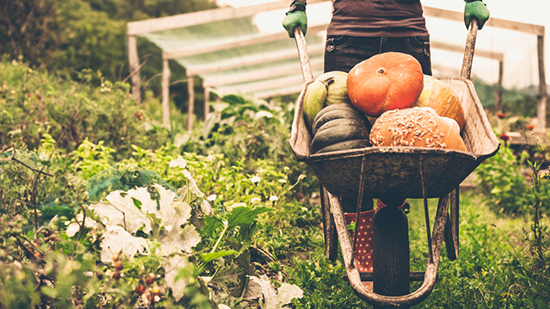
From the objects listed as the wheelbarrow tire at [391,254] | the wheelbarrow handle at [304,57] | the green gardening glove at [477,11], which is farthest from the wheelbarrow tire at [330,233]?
the green gardening glove at [477,11]

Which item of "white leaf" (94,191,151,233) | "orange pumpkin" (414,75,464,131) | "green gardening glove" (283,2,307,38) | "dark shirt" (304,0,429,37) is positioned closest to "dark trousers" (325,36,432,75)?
"dark shirt" (304,0,429,37)

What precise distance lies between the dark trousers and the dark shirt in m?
0.04

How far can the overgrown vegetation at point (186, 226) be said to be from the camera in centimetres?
112

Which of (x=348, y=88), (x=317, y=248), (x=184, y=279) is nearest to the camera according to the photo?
(x=184, y=279)

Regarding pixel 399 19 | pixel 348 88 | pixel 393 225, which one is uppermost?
pixel 399 19

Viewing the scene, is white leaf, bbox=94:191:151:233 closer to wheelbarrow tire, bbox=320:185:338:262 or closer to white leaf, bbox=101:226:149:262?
white leaf, bbox=101:226:149:262

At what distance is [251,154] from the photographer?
3.85 metres

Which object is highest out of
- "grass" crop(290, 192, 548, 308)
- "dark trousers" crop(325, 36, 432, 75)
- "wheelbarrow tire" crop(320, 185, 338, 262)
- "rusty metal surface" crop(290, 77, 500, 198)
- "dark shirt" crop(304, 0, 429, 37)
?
"dark shirt" crop(304, 0, 429, 37)

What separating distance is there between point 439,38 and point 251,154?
5.91 m

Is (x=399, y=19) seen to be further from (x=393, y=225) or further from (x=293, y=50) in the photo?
(x=293, y=50)

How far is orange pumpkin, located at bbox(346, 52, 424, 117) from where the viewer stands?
1.73 meters

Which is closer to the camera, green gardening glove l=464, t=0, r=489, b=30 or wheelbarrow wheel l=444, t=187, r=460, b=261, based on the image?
wheelbarrow wheel l=444, t=187, r=460, b=261

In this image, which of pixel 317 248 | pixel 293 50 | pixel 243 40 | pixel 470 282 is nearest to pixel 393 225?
pixel 470 282

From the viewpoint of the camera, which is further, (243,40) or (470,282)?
(243,40)
